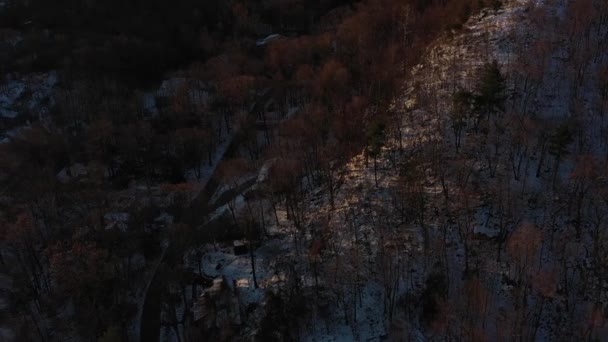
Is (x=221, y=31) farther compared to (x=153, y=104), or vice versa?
(x=221, y=31)

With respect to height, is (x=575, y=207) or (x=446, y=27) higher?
(x=446, y=27)

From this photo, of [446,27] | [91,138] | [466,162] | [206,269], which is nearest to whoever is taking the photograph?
[466,162]

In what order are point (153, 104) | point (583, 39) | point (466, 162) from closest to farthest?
point (466, 162), point (583, 39), point (153, 104)

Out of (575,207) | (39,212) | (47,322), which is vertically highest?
(575,207)

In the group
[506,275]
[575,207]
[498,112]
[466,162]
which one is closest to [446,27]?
[498,112]

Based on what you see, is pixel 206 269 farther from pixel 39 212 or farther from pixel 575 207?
pixel 575 207

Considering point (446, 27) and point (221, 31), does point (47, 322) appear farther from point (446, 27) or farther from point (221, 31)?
point (221, 31)
